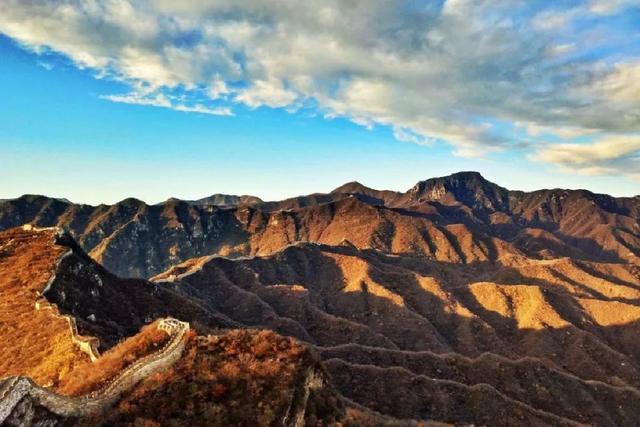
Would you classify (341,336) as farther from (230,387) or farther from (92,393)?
(92,393)

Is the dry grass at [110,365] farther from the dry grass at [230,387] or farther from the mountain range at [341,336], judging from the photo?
the dry grass at [230,387]

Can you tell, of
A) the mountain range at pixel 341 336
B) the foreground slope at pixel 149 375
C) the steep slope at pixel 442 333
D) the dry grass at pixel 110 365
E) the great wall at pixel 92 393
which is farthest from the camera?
the steep slope at pixel 442 333

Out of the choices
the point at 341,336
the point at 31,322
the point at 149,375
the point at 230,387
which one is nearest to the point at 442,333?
the point at 341,336

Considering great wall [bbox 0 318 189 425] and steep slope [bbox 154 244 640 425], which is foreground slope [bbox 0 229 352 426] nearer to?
great wall [bbox 0 318 189 425]

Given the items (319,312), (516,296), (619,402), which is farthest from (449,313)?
(619,402)

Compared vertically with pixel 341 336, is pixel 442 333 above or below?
below

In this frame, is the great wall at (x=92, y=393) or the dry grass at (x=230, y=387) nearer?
the great wall at (x=92, y=393)

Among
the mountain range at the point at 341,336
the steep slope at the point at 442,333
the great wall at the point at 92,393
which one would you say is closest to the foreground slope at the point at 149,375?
the great wall at the point at 92,393

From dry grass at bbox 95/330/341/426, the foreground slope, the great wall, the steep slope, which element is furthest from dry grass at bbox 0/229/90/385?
the steep slope

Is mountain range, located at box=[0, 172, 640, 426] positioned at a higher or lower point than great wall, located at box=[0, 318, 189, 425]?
lower
